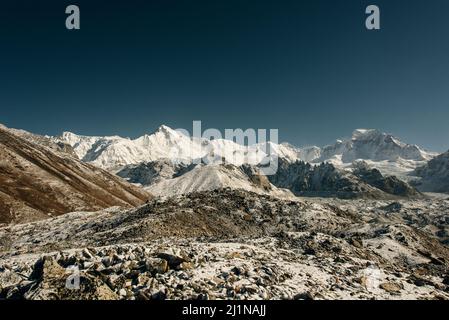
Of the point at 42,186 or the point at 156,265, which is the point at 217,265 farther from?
the point at 42,186

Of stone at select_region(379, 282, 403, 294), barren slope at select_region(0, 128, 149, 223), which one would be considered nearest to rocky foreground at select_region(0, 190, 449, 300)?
stone at select_region(379, 282, 403, 294)

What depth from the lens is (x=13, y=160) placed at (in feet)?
452

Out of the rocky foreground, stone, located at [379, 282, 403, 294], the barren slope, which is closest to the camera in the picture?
the rocky foreground

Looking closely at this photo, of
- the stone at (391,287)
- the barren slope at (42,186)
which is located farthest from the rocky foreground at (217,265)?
the barren slope at (42,186)

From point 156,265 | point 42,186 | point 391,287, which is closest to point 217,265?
point 156,265

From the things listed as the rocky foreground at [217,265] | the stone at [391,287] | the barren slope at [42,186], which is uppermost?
the barren slope at [42,186]

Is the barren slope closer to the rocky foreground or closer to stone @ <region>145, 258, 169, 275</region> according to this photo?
the rocky foreground

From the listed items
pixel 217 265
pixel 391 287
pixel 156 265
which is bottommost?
pixel 391 287

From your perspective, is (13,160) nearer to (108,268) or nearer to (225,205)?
(225,205)

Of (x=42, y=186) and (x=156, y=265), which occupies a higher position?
(x=42, y=186)

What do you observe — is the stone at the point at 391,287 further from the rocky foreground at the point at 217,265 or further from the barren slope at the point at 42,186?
the barren slope at the point at 42,186

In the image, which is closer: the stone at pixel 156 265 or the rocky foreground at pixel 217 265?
the rocky foreground at pixel 217 265

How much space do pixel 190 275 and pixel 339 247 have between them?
1795 cm
